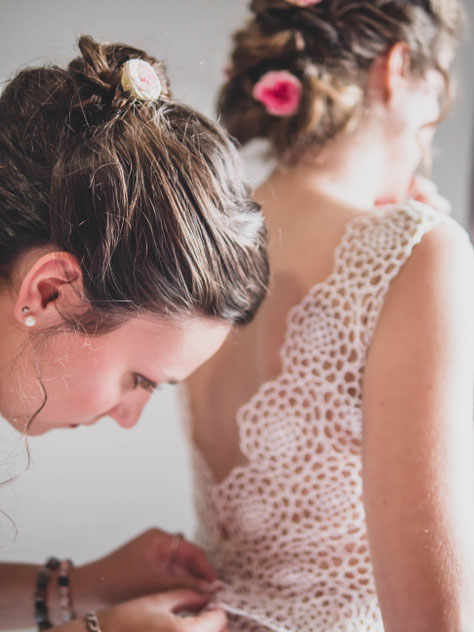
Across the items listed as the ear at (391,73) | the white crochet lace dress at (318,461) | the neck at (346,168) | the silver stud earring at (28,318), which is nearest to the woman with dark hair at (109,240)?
the silver stud earring at (28,318)

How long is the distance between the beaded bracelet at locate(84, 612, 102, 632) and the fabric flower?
25.7 inches

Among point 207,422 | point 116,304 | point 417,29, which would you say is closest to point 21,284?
point 116,304

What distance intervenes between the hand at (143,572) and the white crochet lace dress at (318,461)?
0.07m

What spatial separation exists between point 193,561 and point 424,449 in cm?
48

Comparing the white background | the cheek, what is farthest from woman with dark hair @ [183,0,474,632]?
the white background

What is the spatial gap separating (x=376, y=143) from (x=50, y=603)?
914 millimetres

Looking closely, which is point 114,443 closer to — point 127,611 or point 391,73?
point 127,611

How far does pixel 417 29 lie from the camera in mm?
1110

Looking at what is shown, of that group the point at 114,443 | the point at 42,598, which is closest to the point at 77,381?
the point at 42,598

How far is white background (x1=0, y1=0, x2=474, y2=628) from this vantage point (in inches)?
66.3

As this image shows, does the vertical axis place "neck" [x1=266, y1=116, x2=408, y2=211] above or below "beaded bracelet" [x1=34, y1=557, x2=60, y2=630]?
above

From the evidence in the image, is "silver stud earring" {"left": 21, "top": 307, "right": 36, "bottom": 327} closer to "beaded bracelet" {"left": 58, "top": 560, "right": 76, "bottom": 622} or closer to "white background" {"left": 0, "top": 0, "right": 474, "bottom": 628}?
"beaded bracelet" {"left": 58, "top": 560, "right": 76, "bottom": 622}

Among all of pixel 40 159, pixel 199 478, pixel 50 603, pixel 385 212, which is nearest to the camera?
pixel 40 159

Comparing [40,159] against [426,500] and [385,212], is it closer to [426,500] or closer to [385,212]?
[385,212]
